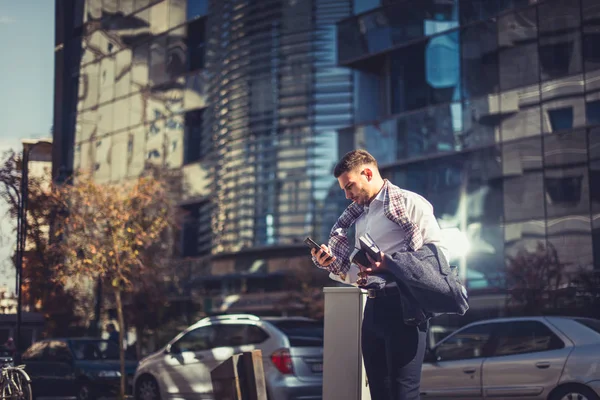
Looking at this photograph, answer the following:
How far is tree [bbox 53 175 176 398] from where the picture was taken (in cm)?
2109

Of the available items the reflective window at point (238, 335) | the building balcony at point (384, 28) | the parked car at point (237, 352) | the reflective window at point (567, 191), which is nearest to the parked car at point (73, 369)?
the parked car at point (237, 352)

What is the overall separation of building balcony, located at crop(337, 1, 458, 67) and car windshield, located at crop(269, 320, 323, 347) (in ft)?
44.1

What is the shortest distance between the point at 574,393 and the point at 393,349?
7.66m

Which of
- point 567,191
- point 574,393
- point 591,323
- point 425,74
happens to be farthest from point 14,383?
point 425,74

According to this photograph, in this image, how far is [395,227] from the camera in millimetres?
5434

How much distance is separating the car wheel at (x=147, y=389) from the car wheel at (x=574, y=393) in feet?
21.1

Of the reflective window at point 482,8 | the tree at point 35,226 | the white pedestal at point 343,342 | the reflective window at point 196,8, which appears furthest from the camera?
the reflective window at point 196,8

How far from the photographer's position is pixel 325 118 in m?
26.9

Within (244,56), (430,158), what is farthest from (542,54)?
(244,56)

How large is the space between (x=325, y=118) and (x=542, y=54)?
6389 millimetres

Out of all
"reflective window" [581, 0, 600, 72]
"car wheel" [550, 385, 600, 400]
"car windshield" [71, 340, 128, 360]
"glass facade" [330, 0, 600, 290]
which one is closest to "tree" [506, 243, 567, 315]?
"glass facade" [330, 0, 600, 290]

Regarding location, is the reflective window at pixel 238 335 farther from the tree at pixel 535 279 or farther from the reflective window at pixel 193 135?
the reflective window at pixel 193 135

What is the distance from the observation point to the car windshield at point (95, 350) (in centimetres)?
1920

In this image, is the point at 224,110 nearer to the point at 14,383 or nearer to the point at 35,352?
the point at 35,352
